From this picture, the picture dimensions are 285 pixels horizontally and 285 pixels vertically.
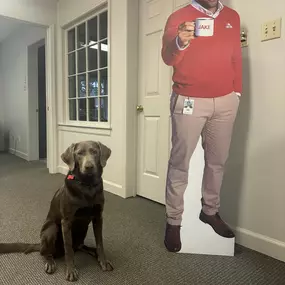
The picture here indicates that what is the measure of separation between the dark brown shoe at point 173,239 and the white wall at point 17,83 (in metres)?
3.97

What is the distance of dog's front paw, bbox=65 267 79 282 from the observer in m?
1.41

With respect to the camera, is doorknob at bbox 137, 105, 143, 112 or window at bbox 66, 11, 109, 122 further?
window at bbox 66, 11, 109, 122

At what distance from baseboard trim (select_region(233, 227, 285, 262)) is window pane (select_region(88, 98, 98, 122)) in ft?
7.18

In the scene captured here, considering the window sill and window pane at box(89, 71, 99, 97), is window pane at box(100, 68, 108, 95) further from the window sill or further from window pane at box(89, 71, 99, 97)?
the window sill

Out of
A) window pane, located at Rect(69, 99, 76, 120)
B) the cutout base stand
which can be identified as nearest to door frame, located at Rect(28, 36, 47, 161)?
window pane, located at Rect(69, 99, 76, 120)

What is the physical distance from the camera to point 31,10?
3699 millimetres

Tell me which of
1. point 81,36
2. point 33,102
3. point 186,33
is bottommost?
point 33,102

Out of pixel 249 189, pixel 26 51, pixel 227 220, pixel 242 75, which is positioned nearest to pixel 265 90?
pixel 242 75

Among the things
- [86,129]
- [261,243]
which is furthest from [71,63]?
[261,243]

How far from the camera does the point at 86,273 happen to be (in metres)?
1.49

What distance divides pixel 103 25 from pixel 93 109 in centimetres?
98

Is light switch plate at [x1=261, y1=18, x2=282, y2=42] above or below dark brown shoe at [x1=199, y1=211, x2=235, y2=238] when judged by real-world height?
above

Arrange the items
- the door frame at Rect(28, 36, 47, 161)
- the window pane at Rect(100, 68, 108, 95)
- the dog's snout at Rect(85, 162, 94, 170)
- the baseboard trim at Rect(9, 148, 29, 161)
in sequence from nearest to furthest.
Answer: the dog's snout at Rect(85, 162, 94, 170) → the window pane at Rect(100, 68, 108, 95) → the door frame at Rect(28, 36, 47, 161) → the baseboard trim at Rect(9, 148, 29, 161)

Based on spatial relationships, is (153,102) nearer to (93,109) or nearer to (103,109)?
(103,109)
